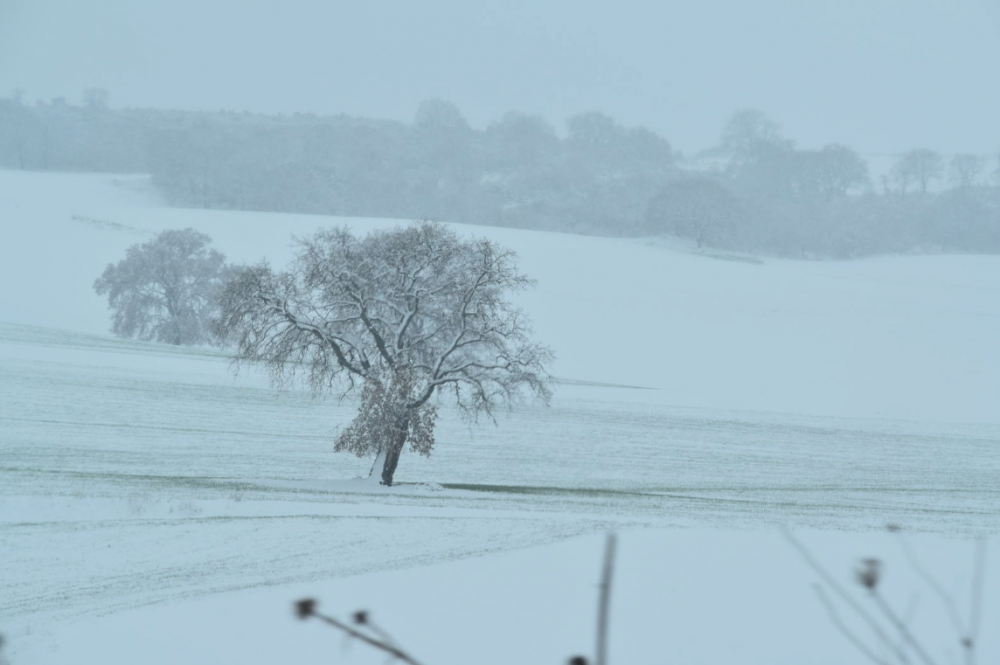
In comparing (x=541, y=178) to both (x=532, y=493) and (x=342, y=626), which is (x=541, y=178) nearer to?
(x=532, y=493)

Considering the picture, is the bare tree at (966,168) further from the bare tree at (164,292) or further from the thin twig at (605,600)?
the thin twig at (605,600)

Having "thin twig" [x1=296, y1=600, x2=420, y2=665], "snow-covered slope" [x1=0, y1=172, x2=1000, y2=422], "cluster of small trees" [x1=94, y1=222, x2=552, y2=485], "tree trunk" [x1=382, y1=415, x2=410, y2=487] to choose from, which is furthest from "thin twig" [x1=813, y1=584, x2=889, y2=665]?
"snow-covered slope" [x1=0, y1=172, x2=1000, y2=422]

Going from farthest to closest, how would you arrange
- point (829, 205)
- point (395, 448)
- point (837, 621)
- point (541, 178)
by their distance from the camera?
point (541, 178) < point (829, 205) < point (395, 448) < point (837, 621)

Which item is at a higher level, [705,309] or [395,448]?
[705,309]

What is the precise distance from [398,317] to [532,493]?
16.3ft

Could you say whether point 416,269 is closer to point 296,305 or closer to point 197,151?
point 296,305

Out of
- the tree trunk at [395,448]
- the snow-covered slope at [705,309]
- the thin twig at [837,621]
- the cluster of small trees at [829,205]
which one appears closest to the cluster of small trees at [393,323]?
the tree trunk at [395,448]

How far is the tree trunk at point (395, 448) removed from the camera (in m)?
20.3

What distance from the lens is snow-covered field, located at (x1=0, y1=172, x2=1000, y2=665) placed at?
9516 millimetres

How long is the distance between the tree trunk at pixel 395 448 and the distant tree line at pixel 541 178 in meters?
71.0

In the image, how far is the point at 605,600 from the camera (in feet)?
→ 4.25

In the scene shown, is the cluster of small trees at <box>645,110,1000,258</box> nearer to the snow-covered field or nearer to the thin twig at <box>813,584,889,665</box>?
the snow-covered field

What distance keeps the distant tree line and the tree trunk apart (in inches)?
2796

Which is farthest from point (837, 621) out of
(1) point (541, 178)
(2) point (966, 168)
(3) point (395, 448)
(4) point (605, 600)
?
(2) point (966, 168)
